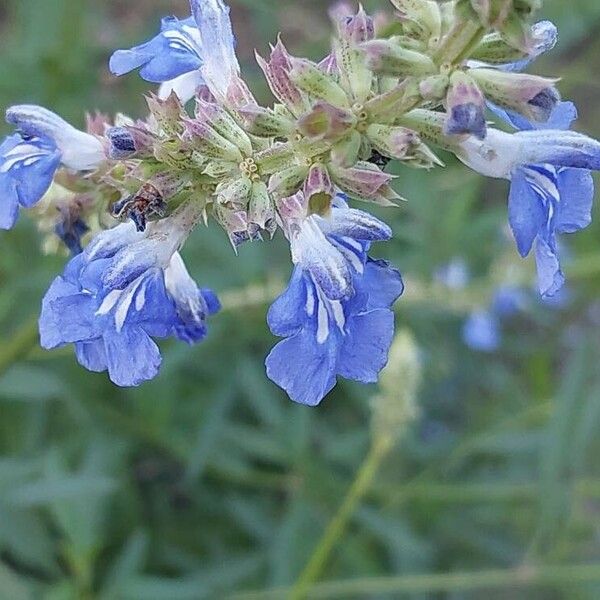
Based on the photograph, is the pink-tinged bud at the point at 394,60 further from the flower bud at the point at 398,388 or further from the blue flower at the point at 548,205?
the flower bud at the point at 398,388

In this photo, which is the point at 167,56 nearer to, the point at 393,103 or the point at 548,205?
the point at 393,103

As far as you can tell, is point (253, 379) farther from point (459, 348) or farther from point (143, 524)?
point (459, 348)

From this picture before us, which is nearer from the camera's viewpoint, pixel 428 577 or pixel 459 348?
pixel 428 577

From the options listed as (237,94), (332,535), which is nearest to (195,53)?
(237,94)

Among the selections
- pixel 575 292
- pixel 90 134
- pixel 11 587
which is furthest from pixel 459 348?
pixel 90 134

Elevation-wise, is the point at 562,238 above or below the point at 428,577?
below

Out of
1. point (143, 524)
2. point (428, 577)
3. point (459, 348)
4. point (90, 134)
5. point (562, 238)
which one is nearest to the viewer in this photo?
point (90, 134)

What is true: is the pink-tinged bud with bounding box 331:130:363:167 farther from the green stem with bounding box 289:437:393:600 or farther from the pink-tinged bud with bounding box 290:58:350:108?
the green stem with bounding box 289:437:393:600
